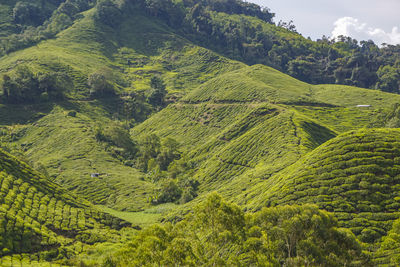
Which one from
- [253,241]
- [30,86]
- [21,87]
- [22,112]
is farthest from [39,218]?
[30,86]

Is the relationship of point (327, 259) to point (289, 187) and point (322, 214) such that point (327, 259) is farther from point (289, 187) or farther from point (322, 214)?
point (289, 187)

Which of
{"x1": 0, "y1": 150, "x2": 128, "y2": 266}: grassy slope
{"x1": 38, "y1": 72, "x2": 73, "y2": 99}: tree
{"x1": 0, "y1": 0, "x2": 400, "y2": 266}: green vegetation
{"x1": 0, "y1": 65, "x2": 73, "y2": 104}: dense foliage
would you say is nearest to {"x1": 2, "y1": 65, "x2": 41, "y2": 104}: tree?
{"x1": 0, "y1": 65, "x2": 73, "y2": 104}: dense foliage

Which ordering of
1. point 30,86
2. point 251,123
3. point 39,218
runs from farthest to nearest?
point 30,86
point 251,123
point 39,218

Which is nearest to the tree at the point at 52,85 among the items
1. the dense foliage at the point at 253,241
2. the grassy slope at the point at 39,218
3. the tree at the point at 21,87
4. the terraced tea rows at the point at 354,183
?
the tree at the point at 21,87

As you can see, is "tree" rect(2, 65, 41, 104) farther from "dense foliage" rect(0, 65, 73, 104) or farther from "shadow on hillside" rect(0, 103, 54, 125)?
"shadow on hillside" rect(0, 103, 54, 125)

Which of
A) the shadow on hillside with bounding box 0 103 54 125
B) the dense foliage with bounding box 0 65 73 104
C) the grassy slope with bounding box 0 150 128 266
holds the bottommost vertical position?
the shadow on hillside with bounding box 0 103 54 125

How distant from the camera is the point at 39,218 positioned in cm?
6519

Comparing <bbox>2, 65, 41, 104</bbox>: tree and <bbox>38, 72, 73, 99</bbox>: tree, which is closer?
<bbox>2, 65, 41, 104</bbox>: tree

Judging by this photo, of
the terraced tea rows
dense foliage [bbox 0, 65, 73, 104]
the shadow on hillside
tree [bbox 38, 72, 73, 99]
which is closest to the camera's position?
the terraced tea rows

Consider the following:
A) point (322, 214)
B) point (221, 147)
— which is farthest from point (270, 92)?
point (322, 214)

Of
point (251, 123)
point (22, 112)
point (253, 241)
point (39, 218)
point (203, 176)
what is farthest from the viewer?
point (22, 112)

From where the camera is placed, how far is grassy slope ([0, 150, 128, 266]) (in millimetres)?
54094

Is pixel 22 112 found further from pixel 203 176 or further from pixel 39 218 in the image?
pixel 39 218

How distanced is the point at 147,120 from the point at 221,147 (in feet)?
227
